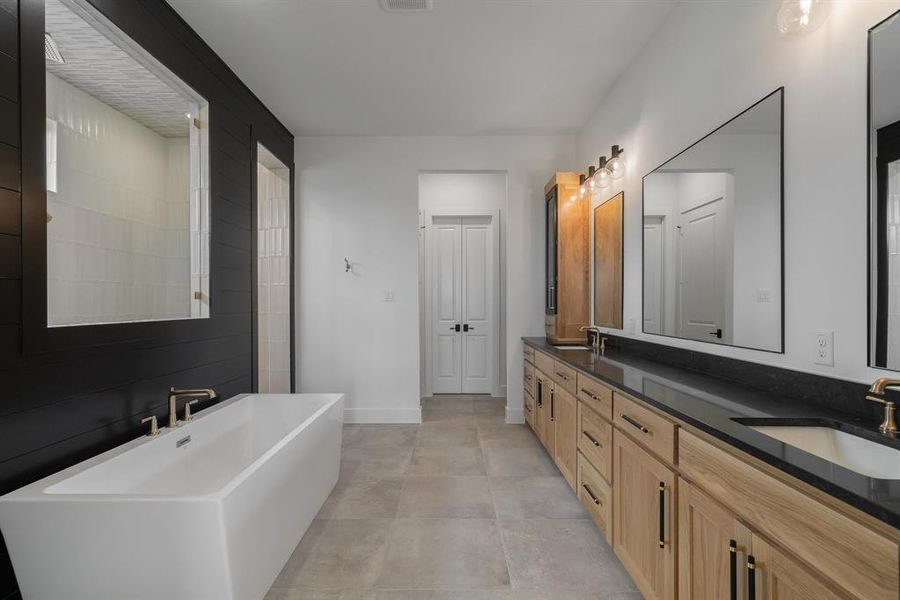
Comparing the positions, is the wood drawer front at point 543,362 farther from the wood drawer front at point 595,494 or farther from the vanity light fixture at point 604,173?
the vanity light fixture at point 604,173

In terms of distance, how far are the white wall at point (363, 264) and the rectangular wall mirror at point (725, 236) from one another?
198 cm

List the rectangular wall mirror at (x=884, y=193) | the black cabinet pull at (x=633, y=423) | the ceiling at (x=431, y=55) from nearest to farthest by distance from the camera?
the rectangular wall mirror at (x=884, y=193)
the black cabinet pull at (x=633, y=423)
the ceiling at (x=431, y=55)

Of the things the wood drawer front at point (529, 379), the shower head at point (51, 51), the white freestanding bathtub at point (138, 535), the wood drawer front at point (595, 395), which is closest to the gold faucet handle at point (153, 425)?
the white freestanding bathtub at point (138, 535)

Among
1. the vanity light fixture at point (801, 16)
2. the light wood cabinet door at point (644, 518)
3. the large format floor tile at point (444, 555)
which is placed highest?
the vanity light fixture at point (801, 16)

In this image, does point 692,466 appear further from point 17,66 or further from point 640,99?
point 17,66

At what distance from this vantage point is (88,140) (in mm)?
2025

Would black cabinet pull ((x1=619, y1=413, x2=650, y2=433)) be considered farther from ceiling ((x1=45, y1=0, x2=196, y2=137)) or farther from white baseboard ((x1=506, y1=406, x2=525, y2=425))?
ceiling ((x1=45, y1=0, x2=196, y2=137))

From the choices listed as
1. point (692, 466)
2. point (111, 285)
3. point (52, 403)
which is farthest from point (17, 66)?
point (692, 466)

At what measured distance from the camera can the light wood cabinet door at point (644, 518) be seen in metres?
1.36

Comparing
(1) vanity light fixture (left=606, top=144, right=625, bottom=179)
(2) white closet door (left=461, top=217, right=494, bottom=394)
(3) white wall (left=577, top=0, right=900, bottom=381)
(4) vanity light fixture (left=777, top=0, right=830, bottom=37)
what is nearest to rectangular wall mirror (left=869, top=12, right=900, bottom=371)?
(3) white wall (left=577, top=0, right=900, bottom=381)

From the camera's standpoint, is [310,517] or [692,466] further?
[310,517]

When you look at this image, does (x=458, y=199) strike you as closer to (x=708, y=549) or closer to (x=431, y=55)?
(x=431, y=55)

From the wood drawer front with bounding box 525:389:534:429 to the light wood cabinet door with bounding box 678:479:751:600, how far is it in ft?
7.51

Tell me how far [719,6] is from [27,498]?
330 cm
